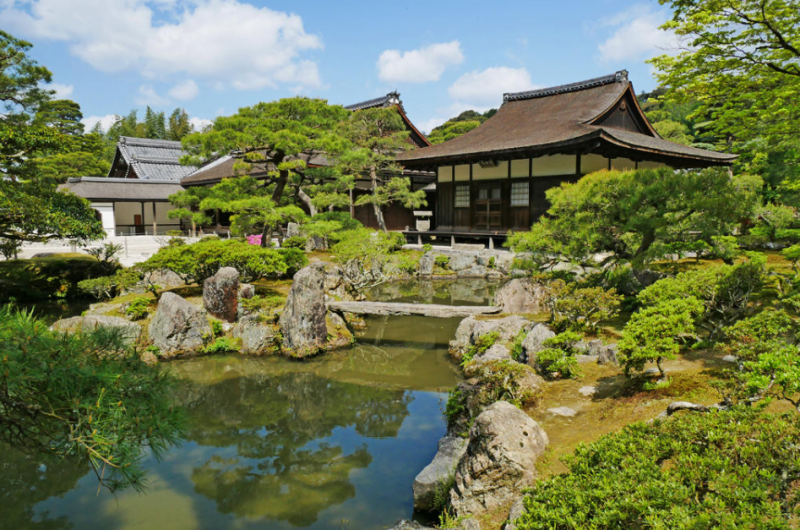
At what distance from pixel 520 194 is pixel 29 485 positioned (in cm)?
1893

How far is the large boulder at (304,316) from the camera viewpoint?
36.9 ft

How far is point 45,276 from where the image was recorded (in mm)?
15742

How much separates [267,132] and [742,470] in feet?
50.7

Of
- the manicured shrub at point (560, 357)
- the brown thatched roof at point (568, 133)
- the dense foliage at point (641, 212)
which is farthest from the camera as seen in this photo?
Answer: the brown thatched roof at point (568, 133)

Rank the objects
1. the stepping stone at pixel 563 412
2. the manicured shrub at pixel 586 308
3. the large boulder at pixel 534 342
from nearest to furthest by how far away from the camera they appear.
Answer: the stepping stone at pixel 563 412, the large boulder at pixel 534 342, the manicured shrub at pixel 586 308

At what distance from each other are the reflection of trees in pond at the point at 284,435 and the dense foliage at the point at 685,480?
3.43m

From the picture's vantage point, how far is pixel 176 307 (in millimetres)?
11297

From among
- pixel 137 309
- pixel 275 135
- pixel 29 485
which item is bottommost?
pixel 29 485

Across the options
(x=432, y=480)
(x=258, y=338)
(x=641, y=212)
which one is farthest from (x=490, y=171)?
(x=432, y=480)

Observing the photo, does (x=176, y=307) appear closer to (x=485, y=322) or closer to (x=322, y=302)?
(x=322, y=302)

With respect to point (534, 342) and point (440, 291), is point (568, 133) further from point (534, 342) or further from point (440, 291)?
point (534, 342)

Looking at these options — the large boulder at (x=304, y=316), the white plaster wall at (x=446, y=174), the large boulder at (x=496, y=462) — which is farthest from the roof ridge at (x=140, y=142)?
the large boulder at (x=496, y=462)

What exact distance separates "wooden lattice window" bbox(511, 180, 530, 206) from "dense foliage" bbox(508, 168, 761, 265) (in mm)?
9371

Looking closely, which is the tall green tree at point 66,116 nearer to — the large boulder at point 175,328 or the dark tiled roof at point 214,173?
the dark tiled roof at point 214,173
